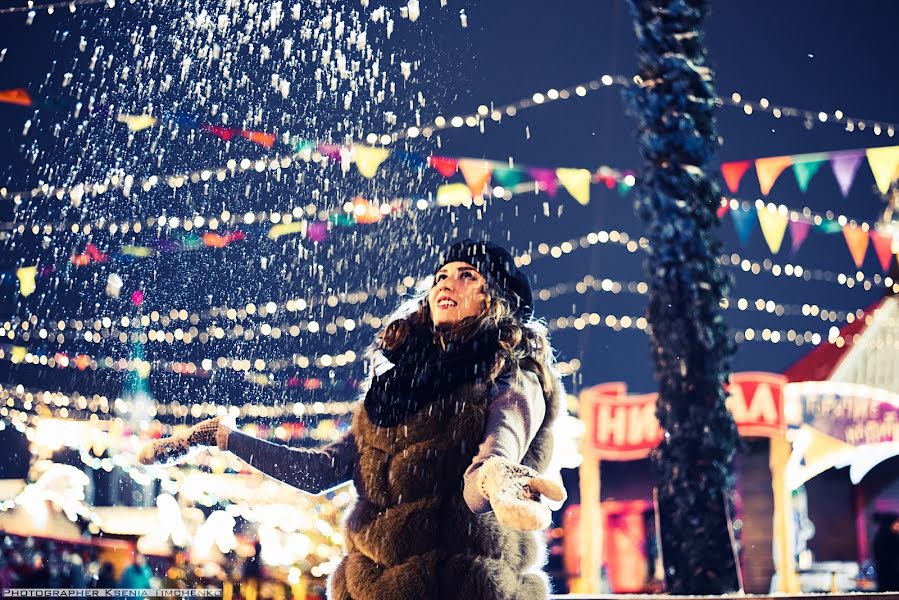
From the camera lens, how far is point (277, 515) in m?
13.0

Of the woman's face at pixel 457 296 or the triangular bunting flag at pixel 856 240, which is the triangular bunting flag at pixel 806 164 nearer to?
the triangular bunting flag at pixel 856 240

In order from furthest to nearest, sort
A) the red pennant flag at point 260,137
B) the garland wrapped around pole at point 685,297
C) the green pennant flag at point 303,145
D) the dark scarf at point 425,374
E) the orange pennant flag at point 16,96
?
the green pennant flag at point 303,145
the red pennant flag at point 260,137
the orange pennant flag at point 16,96
the garland wrapped around pole at point 685,297
the dark scarf at point 425,374

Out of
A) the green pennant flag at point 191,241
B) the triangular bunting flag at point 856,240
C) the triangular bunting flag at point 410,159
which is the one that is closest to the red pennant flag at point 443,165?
the triangular bunting flag at point 410,159

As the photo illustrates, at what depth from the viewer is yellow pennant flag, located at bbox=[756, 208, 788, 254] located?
1461 cm

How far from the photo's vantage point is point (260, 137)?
36.1 ft

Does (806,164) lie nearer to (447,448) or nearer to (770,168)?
(770,168)

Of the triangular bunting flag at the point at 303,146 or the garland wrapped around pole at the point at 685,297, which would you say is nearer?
the garland wrapped around pole at the point at 685,297

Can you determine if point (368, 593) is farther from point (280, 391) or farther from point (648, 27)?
point (280, 391)

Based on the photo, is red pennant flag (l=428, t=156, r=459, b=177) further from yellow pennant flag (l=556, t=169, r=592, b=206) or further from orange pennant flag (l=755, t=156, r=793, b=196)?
orange pennant flag (l=755, t=156, r=793, b=196)

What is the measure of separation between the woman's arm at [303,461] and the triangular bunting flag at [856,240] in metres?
14.7

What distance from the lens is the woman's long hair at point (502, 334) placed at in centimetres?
296

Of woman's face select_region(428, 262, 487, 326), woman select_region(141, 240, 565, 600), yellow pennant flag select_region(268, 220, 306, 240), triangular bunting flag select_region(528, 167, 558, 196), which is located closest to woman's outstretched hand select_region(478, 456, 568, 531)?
woman select_region(141, 240, 565, 600)

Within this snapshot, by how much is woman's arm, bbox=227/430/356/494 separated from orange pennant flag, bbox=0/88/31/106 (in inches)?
288


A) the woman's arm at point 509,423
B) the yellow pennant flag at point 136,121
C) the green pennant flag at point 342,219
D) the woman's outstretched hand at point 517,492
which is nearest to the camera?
the woman's outstretched hand at point 517,492
